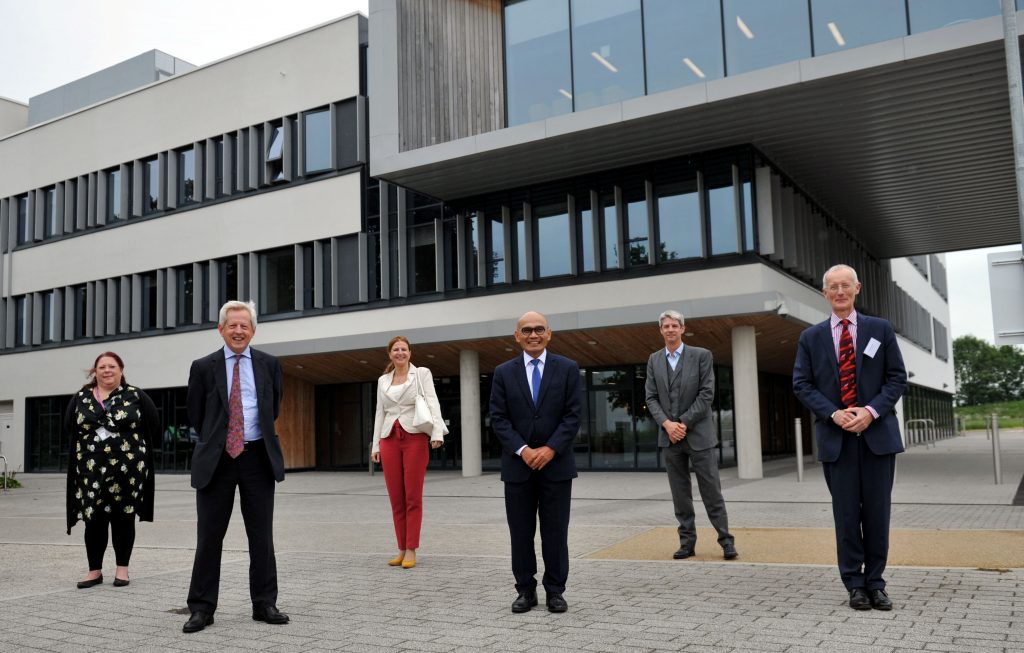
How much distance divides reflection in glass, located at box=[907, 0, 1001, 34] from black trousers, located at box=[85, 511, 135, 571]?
600 inches

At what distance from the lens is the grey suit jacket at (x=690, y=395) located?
739 centimetres

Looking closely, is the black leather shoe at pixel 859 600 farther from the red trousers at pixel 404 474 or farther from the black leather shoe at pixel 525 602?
the red trousers at pixel 404 474

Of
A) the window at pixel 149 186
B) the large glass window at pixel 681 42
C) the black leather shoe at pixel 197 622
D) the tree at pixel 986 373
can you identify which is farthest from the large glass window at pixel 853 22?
the tree at pixel 986 373

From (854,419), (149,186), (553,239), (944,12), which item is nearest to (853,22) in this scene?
(944,12)

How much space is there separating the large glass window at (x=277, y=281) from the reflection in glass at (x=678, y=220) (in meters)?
11.0

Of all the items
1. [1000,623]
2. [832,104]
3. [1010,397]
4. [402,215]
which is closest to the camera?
[1000,623]

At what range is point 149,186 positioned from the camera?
29.3m

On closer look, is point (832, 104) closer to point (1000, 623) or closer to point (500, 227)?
point (500, 227)

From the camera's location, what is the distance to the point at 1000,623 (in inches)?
184

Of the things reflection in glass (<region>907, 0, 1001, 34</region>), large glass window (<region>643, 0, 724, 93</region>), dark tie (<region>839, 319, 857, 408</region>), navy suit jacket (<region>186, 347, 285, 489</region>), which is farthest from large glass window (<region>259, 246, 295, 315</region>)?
dark tie (<region>839, 319, 857, 408</region>)

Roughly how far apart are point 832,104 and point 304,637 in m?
14.8

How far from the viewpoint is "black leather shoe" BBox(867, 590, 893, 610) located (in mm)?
5109

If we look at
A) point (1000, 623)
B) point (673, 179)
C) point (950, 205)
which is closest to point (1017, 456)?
point (950, 205)

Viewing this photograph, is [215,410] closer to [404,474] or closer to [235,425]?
[235,425]
